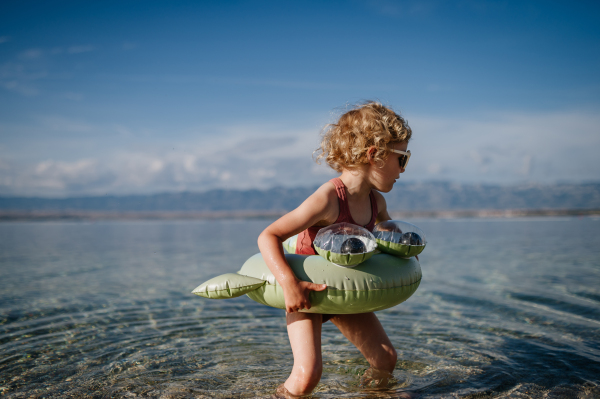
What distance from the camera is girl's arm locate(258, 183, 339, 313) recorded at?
93.5 inches

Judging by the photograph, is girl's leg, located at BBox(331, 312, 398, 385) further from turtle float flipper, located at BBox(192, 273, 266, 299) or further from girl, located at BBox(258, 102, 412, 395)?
turtle float flipper, located at BBox(192, 273, 266, 299)

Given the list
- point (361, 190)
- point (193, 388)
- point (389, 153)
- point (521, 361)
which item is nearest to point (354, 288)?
point (361, 190)

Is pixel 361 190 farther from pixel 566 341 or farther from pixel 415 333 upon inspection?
pixel 566 341

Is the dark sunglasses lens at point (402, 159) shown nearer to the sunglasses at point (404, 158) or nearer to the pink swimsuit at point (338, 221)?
the sunglasses at point (404, 158)

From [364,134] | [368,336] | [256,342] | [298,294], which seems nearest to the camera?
[298,294]

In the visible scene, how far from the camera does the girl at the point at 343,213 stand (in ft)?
7.93

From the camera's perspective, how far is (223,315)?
5156mm

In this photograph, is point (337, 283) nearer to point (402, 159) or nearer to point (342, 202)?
point (342, 202)

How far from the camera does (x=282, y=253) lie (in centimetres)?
244

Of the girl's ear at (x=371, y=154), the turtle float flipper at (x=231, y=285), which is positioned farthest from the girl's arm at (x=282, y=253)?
the girl's ear at (x=371, y=154)

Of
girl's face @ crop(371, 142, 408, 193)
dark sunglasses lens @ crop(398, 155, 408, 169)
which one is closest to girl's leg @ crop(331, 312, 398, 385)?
girl's face @ crop(371, 142, 408, 193)

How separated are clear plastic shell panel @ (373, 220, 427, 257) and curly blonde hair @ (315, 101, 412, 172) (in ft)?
1.40

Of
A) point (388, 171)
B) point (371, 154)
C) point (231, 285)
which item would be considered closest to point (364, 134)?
point (371, 154)

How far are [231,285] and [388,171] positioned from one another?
1185 millimetres
